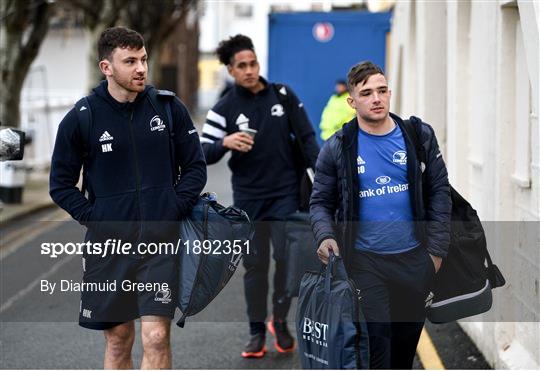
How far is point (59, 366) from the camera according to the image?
24.1ft

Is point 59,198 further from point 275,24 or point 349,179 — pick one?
point 275,24

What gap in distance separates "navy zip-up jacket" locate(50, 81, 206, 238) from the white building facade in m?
1.87

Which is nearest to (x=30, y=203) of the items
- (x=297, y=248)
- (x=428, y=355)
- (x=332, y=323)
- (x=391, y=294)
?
(x=428, y=355)

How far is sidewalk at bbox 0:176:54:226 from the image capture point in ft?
49.8

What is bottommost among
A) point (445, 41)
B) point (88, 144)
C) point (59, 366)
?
point (59, 366)

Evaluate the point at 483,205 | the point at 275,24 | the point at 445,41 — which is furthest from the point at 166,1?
the point at 483,205

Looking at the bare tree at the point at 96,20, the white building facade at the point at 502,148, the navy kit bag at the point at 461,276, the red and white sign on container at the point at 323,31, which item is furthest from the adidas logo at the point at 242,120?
the bare tree at the point at 96,20

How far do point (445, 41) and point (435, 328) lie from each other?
2.99 meters

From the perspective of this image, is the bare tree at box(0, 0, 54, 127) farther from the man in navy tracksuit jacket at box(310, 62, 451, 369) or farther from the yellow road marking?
the man in navy tracksuit jacket at box(310, 62, 451, 369)

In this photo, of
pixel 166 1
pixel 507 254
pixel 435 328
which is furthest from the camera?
pixel 166 1

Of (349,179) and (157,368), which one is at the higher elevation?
(349,179)

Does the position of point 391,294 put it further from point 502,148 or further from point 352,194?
point 502,148

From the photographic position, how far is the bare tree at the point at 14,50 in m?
18.0

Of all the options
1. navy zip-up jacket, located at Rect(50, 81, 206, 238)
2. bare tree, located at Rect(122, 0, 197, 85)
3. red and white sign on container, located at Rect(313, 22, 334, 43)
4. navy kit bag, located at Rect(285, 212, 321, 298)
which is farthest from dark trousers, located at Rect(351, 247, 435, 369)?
bare tree, located at Rect(122, 0, 197, 85)
